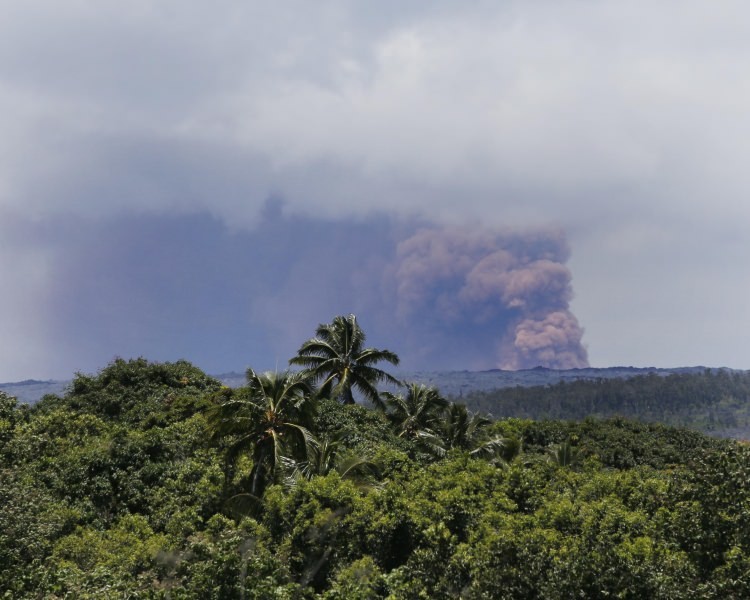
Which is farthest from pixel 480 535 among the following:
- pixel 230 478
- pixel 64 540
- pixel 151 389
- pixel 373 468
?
pixel 151 389

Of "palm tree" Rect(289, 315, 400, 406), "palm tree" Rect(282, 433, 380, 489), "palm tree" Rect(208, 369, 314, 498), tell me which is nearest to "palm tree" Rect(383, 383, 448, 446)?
"palm tree" Rect(289, 315, 400, 406)

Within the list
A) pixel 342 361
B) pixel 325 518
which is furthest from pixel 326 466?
pixel 342 361

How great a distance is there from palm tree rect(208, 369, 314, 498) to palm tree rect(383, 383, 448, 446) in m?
20.7

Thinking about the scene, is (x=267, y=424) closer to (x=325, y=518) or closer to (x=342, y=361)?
(x=325, y=518)

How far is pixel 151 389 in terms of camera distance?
2261 inches

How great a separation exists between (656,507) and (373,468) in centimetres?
1350

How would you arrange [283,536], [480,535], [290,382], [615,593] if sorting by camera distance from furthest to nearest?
[290,382] → [283,536] → [480,535] → [615,593]

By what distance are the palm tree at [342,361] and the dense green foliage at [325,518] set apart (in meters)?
6.94

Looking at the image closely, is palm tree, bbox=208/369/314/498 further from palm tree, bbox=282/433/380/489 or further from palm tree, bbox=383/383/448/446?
palm tree, bbox=383/383/448/446

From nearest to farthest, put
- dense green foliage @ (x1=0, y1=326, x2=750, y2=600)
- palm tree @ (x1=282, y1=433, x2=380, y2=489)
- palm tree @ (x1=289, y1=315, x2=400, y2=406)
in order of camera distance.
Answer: dense green foliage @ (x1=0, y1=326, x2=750, y2=600) < palm tree @ (x1=282, y1=433, x2=380, y2=489) < palm tree @ (x1=289, y1=315, x2=400, y2=406)

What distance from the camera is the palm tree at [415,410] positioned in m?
48.7

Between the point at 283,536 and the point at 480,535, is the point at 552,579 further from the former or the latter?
the point at 283,536

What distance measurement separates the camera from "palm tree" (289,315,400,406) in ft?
158

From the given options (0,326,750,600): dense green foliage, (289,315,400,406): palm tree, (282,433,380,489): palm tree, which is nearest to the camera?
(0,326,750,600): dense green foliage
